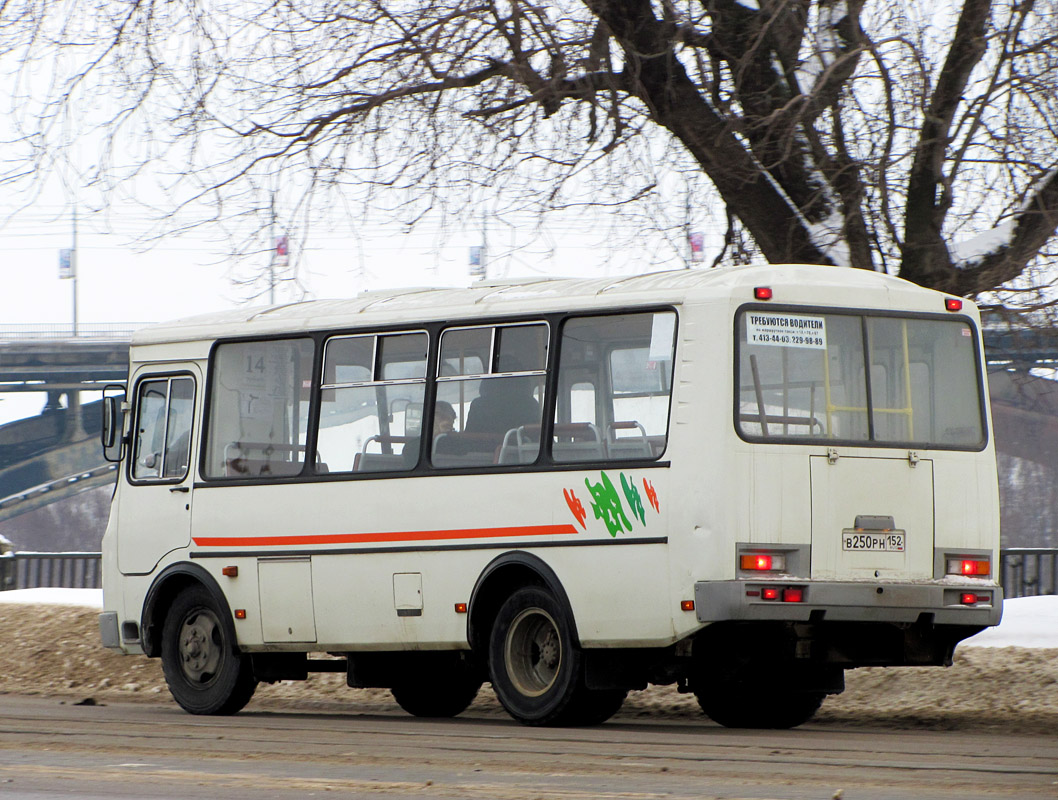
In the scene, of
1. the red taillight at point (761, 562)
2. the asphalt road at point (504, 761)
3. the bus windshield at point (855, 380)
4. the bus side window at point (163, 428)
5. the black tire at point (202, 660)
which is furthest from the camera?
the bus side window at point (163, 428)

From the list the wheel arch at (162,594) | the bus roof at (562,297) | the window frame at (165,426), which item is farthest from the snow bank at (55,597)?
the bus roof at (562,297)

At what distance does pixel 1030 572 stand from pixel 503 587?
348 inches

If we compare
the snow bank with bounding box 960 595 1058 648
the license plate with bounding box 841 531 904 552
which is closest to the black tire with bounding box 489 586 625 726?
the license plate with bounding box 841 531 904 552

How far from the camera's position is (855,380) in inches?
423

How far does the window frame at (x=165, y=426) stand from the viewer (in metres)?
13.3

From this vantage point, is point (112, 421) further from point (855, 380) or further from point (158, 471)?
point (855, 380)

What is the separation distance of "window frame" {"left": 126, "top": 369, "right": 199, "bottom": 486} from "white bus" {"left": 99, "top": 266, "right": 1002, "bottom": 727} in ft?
0.85

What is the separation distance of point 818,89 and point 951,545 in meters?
3.68

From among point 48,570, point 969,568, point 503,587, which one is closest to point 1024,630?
point 969,568

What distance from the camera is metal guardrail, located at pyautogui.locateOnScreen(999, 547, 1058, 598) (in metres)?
18.0

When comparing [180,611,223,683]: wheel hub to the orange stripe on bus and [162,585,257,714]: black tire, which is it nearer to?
[162,585,257,714]: black tire

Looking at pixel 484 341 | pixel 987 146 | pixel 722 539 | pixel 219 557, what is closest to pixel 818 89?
pixel 987 146

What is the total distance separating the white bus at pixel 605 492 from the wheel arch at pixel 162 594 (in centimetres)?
5

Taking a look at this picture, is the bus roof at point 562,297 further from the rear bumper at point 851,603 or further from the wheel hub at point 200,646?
the wheel hub at point 200,646
